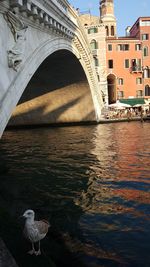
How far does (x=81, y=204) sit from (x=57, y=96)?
22.1m

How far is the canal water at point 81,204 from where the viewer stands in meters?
6.12

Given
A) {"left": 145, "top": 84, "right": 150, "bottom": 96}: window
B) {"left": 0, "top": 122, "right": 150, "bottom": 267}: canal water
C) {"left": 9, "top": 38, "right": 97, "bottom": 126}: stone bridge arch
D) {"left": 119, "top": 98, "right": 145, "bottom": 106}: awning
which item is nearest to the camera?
{"left": 0, "top": 122, "right": 150, "bottom": 267}: canal water

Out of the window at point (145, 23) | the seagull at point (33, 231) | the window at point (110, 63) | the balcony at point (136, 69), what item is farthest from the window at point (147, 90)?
the seagull at point (33, 231)

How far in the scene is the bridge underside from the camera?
2511cm

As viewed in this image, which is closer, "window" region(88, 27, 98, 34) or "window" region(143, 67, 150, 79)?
"window" region(88, 27, 98, 34)

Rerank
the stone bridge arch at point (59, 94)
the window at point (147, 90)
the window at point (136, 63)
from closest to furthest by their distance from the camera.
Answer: the stone bridge arch at point (59, 94) → the window at point (136, 63) → the window at point (147, 90)

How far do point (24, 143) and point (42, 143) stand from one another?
3.34 ft

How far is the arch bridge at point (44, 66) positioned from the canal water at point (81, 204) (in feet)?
7.68

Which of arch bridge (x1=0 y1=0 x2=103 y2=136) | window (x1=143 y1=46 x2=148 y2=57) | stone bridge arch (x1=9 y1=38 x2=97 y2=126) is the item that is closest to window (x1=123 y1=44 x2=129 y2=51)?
window (x1=143 y1=46 x2=148 y2=57)

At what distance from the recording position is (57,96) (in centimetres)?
3056

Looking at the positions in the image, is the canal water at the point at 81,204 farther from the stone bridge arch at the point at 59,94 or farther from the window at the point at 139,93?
the window at the point at 139,93

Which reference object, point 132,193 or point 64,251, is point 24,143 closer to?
point 132,193

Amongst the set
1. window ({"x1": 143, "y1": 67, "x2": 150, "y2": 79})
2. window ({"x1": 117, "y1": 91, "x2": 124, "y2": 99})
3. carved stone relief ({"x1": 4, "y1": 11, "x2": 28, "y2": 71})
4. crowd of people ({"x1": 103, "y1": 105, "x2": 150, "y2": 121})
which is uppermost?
window ({"x1": 143, "y1": 67, "x2": 150, "y2": 79})

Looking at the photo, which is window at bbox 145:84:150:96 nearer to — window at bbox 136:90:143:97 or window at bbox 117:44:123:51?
window at bbox 136:90:143:97
